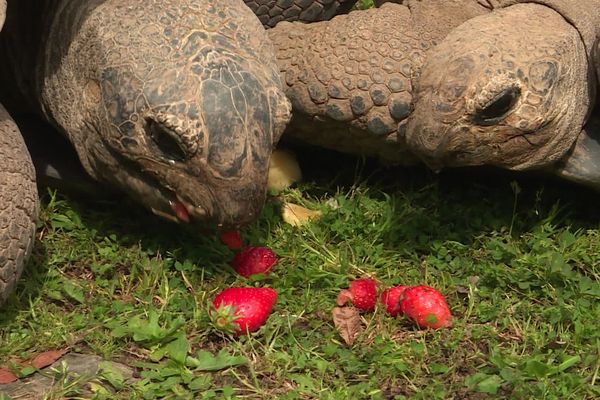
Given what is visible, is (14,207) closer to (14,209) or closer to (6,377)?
(14,209)

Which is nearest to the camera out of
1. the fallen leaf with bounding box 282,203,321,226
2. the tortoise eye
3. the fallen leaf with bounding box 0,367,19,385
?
the fallen leaf with bounding box 0,367,19,385

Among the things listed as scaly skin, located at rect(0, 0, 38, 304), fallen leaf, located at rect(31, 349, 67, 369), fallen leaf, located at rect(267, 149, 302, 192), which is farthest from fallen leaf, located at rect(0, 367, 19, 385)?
fallen leaf, located at rect(267, 149, 302, 192)

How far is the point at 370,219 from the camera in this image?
361cm

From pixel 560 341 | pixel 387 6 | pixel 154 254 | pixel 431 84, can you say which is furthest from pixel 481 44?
pixel 154 254

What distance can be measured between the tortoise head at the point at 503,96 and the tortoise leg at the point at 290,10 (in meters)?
0.77

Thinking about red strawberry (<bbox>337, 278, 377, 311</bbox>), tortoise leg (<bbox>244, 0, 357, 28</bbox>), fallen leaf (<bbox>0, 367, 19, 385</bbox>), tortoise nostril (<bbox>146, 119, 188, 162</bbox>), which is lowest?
red strawberry (<bbox>337, 278, 377, 311</bbox>)

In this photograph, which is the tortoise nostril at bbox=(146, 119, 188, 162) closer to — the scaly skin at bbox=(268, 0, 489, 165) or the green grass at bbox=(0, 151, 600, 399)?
the green grass at bbox=(0, 151, 600, 399)

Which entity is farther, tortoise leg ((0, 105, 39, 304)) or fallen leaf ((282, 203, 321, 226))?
fallen leaf ((282, 203, 321, 226))

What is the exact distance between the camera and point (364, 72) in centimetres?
352

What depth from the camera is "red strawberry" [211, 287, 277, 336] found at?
3.00m

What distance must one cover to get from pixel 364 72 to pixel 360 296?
76 centimetres

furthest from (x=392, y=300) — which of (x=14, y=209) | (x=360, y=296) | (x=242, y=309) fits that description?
(x=14, y=209)

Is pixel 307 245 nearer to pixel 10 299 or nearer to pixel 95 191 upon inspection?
pixel 95 191

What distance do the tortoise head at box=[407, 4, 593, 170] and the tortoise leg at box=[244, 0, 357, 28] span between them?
2.52ft
